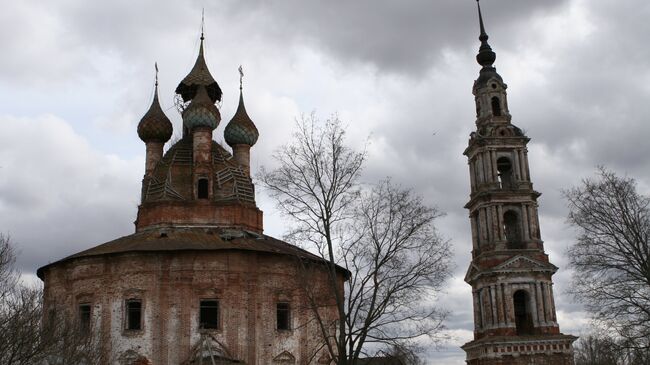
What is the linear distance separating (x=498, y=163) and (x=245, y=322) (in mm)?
12976

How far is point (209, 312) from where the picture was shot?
1117 inches

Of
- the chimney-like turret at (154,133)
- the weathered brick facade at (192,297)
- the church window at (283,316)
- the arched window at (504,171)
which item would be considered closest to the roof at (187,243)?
the weathered brick facade at (192,297)

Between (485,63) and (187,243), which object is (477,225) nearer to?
(485,63)

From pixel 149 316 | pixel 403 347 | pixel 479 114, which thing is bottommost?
pixel 403 347

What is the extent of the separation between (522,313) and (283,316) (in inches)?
388

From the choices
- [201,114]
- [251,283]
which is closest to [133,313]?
[251,283]

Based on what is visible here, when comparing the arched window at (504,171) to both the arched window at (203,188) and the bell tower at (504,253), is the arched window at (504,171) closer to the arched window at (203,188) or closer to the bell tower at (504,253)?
the bell tower at (504,253)

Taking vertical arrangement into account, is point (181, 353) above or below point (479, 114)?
below

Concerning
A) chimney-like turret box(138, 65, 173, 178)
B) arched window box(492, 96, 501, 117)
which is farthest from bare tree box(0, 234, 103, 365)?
arched window box(492, 96, 501, 117)

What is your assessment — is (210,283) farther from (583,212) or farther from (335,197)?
(583,212)

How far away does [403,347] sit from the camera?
755 inches

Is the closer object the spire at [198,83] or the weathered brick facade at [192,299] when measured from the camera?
the weathered brick facade at [192,299]

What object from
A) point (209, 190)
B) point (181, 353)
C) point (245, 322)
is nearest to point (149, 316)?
point (181, 353)

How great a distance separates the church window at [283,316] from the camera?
95.8ft
